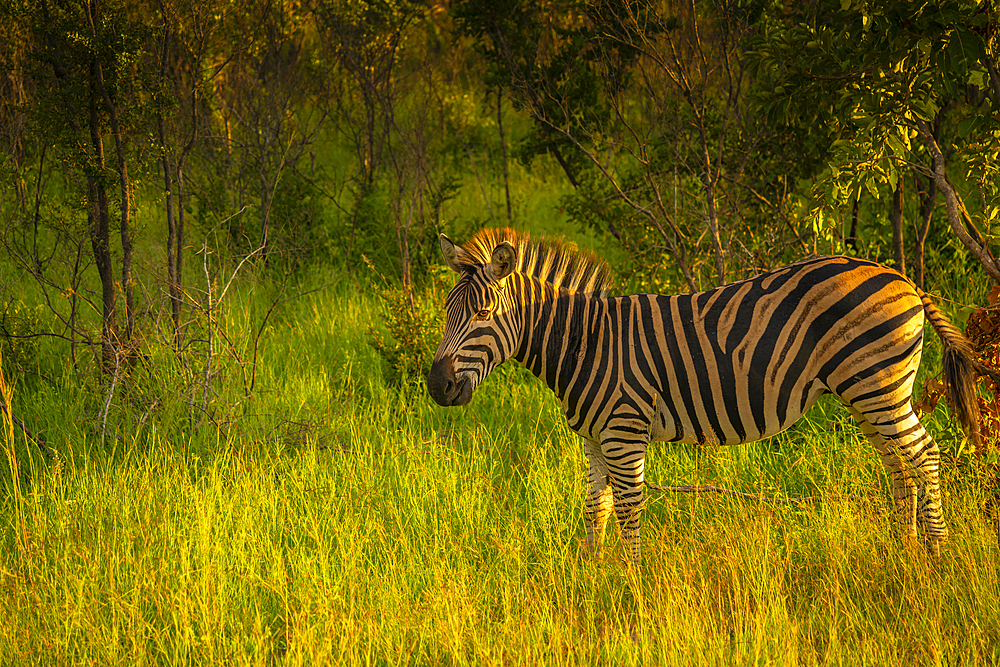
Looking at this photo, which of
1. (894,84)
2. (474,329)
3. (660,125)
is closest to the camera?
(474,329)

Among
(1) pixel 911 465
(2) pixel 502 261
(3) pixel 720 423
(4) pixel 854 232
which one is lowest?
(1) pixel 911 465

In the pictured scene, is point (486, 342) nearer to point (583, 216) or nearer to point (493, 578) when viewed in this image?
point (493, 578)

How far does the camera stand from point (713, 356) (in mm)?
3803

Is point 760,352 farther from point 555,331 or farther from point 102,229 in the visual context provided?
point 102,229

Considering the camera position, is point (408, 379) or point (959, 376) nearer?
point (959, 376)

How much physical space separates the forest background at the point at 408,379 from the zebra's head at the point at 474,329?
0.89 metres

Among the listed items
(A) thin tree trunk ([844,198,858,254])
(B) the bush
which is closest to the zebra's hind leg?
(A) thin tree trunk ([844,198,858,254])

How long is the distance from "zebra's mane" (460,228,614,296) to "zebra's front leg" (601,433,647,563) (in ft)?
2.64

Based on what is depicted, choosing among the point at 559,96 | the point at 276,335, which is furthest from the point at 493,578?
the point at 559,96

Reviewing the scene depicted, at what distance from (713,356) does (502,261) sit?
1.10 meters

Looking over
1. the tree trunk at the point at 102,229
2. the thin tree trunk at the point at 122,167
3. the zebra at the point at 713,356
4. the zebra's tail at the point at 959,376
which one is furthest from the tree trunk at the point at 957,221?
the tree trunk at the point at 102,229

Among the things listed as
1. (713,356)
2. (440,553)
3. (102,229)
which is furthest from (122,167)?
(713,356)

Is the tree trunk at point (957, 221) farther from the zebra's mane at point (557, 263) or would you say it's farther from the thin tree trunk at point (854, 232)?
the thin tree trunk at point (854, 232)

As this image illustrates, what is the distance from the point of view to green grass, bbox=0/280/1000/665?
3291 millimetres
